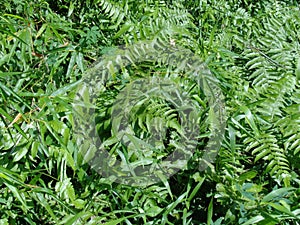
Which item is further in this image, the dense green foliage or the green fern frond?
the green fern frond

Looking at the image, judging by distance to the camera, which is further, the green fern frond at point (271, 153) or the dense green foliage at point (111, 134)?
the green fern frond at point (271, 153)

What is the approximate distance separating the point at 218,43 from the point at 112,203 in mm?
956

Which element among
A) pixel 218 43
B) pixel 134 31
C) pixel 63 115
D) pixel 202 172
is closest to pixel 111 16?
pixel 134 31

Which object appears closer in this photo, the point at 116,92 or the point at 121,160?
the point at 121,160

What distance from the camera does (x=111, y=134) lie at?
5.00 feet

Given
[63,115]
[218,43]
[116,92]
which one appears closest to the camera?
[63,115]

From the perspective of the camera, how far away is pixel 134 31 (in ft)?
6.20

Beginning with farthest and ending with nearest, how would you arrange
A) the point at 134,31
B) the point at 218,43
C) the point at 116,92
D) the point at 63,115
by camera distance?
1. the point at 218,43
2. the point at 134,31
3. the point at 116,92
4. the point at 63,115

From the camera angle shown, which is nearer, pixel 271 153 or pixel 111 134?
pixel 111 134

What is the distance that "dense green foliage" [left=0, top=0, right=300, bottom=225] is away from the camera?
1443 millimetres

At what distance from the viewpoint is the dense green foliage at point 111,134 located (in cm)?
144

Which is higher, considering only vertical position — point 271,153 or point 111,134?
point 111,134

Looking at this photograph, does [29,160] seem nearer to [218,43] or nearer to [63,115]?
[63,115]

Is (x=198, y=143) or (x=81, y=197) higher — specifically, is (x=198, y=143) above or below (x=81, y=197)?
above
